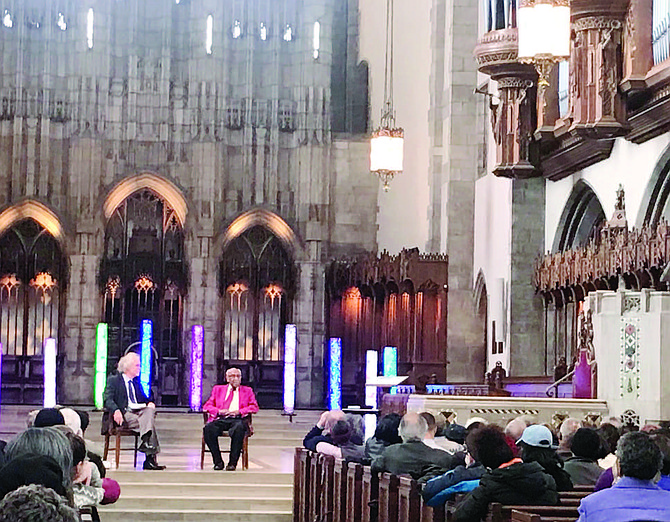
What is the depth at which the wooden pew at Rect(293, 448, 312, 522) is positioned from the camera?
429 inches

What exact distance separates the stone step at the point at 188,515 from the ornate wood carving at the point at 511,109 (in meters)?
6.96

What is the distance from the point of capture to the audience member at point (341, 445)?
31.6 feet

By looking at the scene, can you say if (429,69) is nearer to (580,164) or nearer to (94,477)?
(580,164)

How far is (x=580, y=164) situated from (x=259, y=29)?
315 inches

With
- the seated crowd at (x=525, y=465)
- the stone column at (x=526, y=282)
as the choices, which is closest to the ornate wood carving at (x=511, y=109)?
the stone column at (x=526, y=282)

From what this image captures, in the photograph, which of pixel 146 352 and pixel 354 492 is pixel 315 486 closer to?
pixel 354 492

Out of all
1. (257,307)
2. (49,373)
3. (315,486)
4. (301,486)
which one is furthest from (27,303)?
(315,486)

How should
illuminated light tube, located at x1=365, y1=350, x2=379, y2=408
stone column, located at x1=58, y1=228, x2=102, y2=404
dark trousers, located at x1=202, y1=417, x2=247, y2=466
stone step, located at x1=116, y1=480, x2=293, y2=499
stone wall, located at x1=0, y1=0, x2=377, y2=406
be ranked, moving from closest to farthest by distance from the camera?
1. stone step, located at x1=116, y1=480, x2=293, y2=499
2. dark trousers, located at x1=202, y1=417, x2=247, y2=466
3. illuminated light tube, located at x1=365, y1=350, x2=379, y2=408
4. stone column, located at x1=58, y1=228, x2=102, y2=404
5. stone wall, located at x1=0, y1=0, x2=377, y2=406

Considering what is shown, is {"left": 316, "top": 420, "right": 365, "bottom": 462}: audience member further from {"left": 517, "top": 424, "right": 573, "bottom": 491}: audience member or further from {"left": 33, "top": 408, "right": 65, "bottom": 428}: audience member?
{"left": 517, "top": 424, "right": 573, "bottom": 491}: audience member

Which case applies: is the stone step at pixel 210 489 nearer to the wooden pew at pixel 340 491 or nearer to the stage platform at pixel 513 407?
the stage platform at pixel 513 407

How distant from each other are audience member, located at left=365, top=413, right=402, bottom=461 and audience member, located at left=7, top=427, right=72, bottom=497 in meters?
3.47

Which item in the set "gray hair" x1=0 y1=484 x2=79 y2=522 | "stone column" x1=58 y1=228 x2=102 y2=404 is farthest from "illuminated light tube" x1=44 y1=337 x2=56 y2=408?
"gray hair" x1=0 y1=484 x2=79 y2=522

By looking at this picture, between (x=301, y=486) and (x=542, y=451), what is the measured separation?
476 cm

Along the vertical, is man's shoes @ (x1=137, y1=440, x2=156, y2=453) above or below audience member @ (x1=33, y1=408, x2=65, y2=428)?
below
